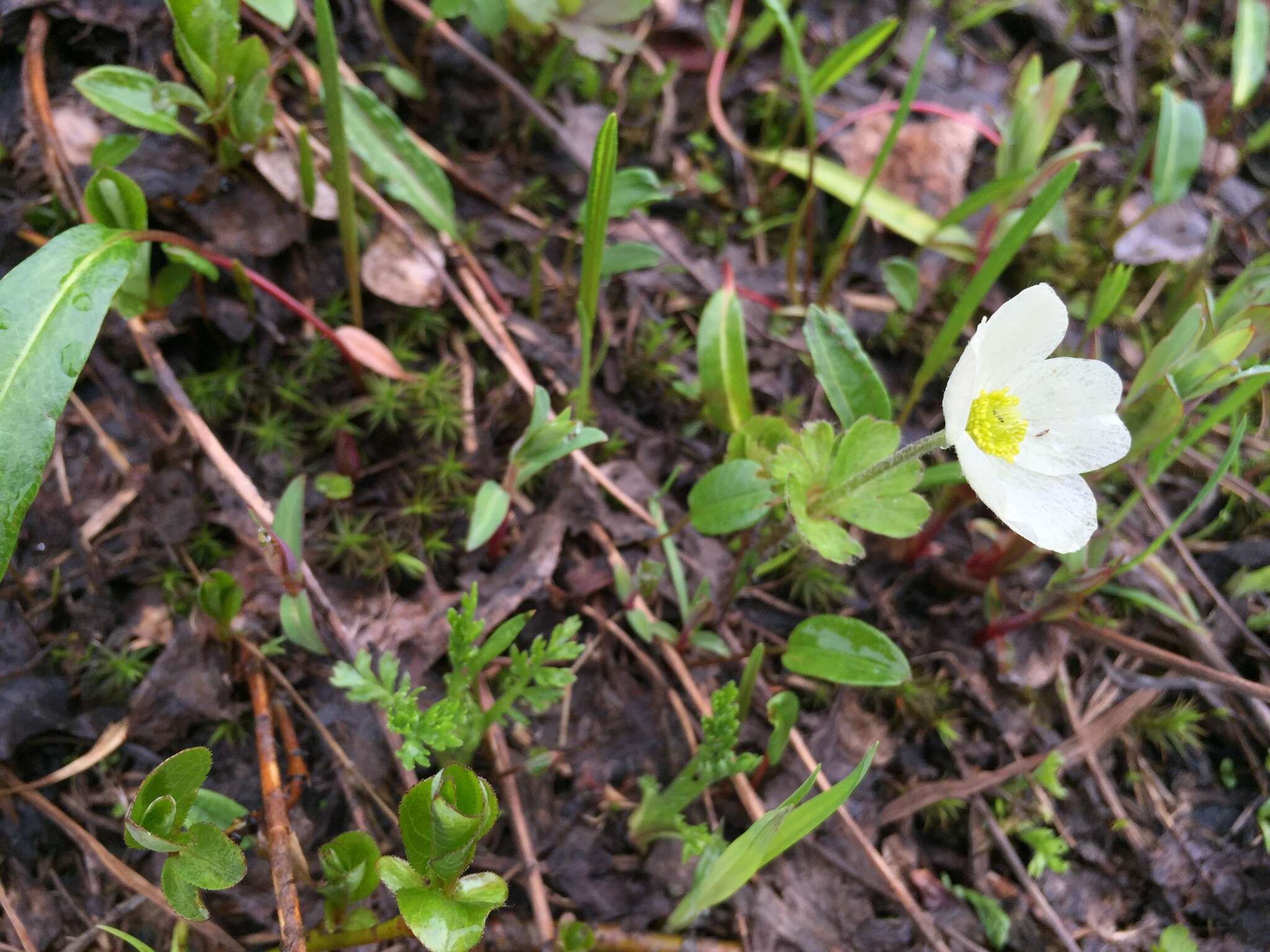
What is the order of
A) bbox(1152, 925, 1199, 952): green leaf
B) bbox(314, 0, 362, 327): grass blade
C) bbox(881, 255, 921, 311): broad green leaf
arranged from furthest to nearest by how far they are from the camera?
bbox(881, 255, 921, 311): broad green leaf, bbox(1152, 925, 1199, 952): green leaf, bbox(314, 0, 362, 327): grass blade

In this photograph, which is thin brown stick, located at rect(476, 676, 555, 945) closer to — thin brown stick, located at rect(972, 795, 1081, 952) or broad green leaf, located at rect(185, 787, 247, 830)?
broad green leaf, located at rect(185, 787, 247, 830)

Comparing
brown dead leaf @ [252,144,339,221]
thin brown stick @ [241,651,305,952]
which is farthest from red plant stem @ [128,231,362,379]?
thin brown stick @ [241,651,305,952]

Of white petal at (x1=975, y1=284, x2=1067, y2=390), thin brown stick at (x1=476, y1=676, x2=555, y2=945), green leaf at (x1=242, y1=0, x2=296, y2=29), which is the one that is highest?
green leaf at (x1=242, y1=0, x2=296, y2=29)

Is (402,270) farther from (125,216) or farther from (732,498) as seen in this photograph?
(732,498)

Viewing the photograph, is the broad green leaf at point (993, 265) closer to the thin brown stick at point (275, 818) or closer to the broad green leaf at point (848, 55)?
the broad green leaf at point (848, 55)

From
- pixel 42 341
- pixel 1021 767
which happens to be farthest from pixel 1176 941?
pixel 42 341

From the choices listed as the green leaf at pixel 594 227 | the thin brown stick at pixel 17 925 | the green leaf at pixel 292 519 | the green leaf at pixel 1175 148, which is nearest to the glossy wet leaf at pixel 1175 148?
the green leaf at pixel 1175 148

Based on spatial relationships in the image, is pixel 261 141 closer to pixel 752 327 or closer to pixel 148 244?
pixel 148 244
